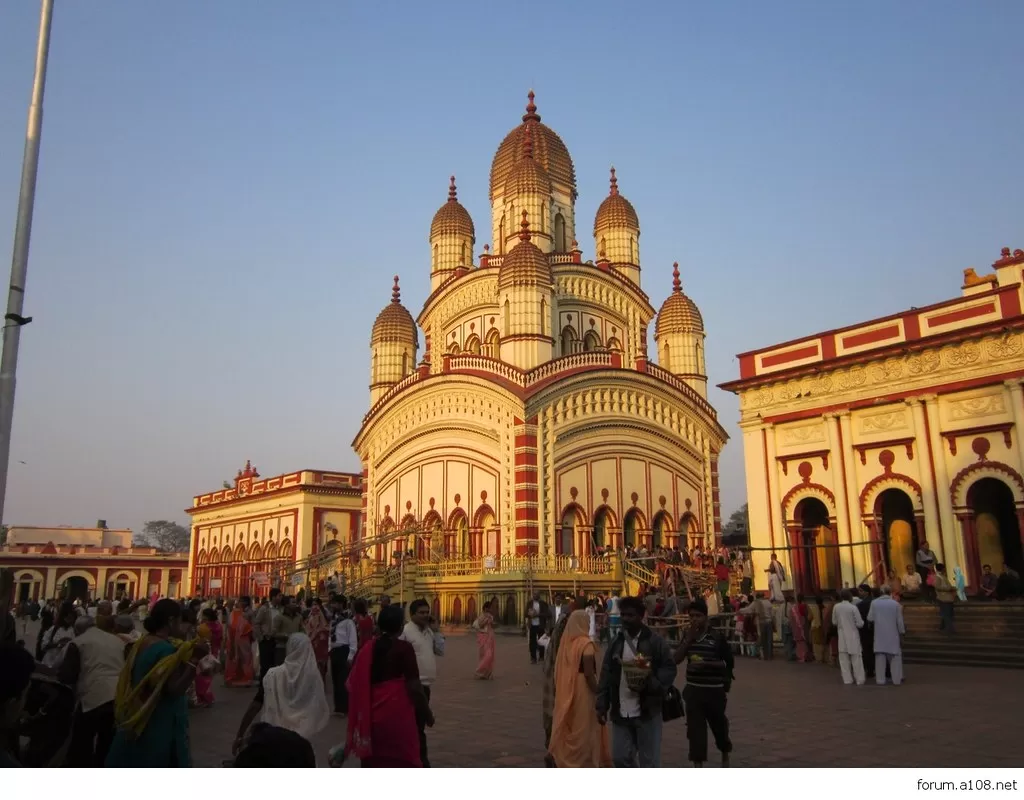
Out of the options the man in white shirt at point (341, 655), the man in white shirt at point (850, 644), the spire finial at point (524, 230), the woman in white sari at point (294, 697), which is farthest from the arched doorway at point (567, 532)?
the woman in white sari at point (294, 697)

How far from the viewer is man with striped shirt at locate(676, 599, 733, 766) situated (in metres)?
6.91

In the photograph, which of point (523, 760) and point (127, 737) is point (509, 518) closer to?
point (523, 760)

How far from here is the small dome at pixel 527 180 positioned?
36.7 m

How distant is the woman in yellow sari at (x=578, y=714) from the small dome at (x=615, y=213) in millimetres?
34976

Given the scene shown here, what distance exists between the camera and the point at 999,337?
18516mm

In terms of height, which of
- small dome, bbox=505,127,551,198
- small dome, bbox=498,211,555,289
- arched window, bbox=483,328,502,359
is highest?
small dome, bbox=505,127,551,198

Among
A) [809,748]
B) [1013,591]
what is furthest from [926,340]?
[809,748]

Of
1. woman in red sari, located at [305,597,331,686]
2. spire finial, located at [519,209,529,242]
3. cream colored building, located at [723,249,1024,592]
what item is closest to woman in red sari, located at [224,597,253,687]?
woman in red sari, located at [305,597,331,686]

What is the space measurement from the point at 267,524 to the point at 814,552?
3564 cm

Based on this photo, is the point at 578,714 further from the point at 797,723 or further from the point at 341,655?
the point at 341,655

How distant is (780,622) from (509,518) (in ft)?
46.5

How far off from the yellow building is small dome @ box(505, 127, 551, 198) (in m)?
39.9

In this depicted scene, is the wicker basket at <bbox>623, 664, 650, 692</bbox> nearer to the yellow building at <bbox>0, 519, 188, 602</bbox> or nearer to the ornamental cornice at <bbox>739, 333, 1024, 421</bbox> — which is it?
the ornamental cornice at <bbox>739, 333, 1024, 421</bbox>

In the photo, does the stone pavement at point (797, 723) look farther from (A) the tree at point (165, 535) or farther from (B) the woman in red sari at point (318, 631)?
(A) the tree at point (165, 535)
